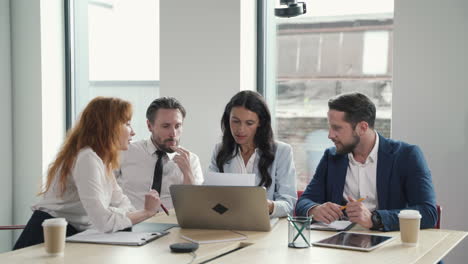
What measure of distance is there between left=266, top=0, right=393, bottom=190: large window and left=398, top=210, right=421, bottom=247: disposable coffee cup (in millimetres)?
1722

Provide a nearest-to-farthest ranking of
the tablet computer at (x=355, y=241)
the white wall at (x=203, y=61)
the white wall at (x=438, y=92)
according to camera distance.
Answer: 1. the tablet computer at (x=355, y=241)
2. the white wall at (x=438, y=92)
3. the white wall at (x=203, y=61)

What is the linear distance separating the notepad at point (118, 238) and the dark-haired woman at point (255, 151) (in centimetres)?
92

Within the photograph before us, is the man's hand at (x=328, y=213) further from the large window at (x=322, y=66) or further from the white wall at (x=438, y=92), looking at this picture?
the large window at (x=322, y=66)

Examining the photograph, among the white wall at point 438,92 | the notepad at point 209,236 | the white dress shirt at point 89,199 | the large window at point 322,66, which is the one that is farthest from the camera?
the large window at point 322,66

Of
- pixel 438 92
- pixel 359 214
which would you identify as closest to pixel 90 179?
pixel 359 214

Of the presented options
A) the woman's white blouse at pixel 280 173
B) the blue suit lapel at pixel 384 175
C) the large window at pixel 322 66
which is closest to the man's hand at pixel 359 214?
the blue suit lapel at pixel 384 175

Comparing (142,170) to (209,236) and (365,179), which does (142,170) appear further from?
(365,179)

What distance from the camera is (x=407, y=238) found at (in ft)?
7.87

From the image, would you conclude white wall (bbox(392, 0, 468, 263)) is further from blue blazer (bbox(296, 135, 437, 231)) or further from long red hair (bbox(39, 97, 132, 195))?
long red hair (bbox(39, 97, 132, 195))

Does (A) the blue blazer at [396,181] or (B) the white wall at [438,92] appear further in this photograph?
(B) the white wall at [438,92]

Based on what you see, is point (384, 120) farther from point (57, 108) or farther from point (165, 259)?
point (57, 108)

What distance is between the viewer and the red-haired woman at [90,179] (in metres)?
2.63

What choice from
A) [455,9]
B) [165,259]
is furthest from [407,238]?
[455,9]

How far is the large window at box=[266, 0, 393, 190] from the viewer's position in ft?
13.5
